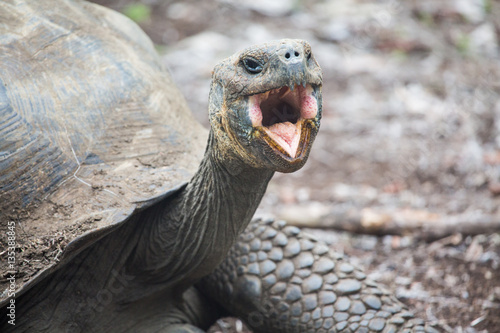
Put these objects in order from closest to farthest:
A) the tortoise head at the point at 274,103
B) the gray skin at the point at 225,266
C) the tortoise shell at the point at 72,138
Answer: the tortoise head at the point at 274,103 → the gray skin at the point at 225,266 → the tortoise shell at the point at 72,138

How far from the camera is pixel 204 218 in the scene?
7.45 ft

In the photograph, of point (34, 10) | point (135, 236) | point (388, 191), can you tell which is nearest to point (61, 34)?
→ point (34, 10)

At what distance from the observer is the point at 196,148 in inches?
103

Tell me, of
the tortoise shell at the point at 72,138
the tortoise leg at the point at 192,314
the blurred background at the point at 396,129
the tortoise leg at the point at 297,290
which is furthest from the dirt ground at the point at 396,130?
the tortoise shell at the point at 72,138

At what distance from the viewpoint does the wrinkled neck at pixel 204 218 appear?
6.93 ft

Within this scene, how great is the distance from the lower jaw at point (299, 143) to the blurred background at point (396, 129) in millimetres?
1684

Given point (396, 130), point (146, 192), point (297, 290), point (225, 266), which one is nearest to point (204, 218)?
point (146, 192)

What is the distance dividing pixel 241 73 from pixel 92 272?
1.12 m

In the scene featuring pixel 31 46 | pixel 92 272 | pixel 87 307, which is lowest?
pixel 87 307

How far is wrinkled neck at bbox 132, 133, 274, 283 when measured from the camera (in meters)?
2.11

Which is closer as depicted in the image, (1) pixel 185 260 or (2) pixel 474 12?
(1) pixel 185 260

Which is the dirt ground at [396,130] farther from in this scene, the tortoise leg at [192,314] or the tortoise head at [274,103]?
the tortoise head at [274,103]

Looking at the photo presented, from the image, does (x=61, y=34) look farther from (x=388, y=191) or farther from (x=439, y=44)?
(x=439, y=44)

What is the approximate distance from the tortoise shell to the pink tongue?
67cm
